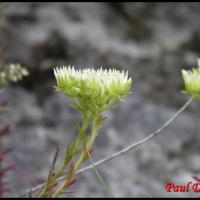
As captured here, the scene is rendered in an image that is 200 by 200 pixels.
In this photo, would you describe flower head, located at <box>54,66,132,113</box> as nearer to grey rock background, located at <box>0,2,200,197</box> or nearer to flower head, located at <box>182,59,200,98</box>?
flower head, located at <box>182,59,200,98</box>

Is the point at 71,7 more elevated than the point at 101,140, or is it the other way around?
the point at 71,7

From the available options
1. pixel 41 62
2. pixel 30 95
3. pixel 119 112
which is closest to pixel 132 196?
pixel 119 112

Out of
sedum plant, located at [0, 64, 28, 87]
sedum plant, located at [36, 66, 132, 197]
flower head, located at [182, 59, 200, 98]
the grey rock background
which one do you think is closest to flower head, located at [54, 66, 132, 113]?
sedum plant, located at [36, 66, 132, 197]

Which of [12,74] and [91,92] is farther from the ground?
[91,92]

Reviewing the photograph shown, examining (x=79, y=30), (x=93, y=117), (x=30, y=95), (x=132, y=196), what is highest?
(x=93, y=117)

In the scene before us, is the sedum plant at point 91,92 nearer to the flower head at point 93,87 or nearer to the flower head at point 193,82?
the flower head at point 93,87

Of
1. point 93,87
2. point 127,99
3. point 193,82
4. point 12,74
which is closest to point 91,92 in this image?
point 93,87

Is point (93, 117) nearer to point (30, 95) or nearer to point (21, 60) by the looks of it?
point (30, 95)

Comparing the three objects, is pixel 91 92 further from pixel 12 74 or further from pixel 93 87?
pixel 12 74
